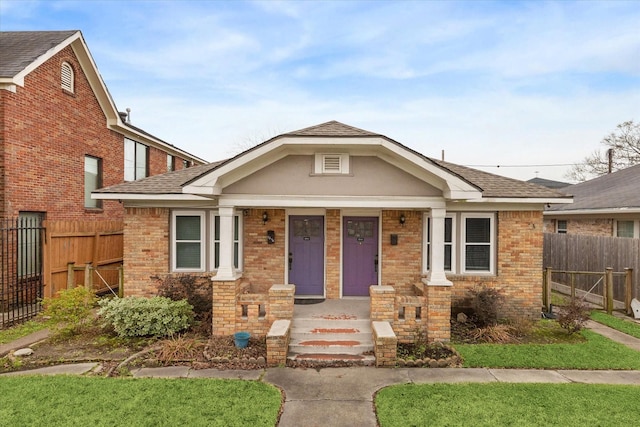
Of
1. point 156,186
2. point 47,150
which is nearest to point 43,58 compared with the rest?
point 47,150

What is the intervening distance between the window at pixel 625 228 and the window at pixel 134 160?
19.3m

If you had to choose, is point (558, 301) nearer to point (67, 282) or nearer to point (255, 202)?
point (255, 202)

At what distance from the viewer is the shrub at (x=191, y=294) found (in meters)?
8.59

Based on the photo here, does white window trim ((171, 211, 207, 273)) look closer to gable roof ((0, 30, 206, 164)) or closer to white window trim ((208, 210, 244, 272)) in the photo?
white window trim ((208, 210, 244, 272))

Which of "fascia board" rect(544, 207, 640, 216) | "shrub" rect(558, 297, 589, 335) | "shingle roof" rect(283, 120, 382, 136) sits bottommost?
"shrub" rect(558, 297, 589, 335)

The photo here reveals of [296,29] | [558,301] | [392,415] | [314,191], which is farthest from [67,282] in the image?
[558,301]

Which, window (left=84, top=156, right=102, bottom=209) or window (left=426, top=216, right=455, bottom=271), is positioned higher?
window (left=84, top=156, right=102, bottom=209)

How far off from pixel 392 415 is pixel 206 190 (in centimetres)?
523

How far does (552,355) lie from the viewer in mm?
6926

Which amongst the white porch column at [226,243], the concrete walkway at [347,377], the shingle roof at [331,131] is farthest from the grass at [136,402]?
the shingle roof at [331,131]

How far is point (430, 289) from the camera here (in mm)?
7578

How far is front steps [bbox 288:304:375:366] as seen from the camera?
681 centimetres

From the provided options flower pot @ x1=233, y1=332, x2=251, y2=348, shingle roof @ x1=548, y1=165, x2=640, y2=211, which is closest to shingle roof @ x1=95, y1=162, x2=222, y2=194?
flower pot @ x1=233, y1=332, x2=251, y2=348

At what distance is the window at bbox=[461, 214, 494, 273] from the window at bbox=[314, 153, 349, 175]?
3.81 meters
